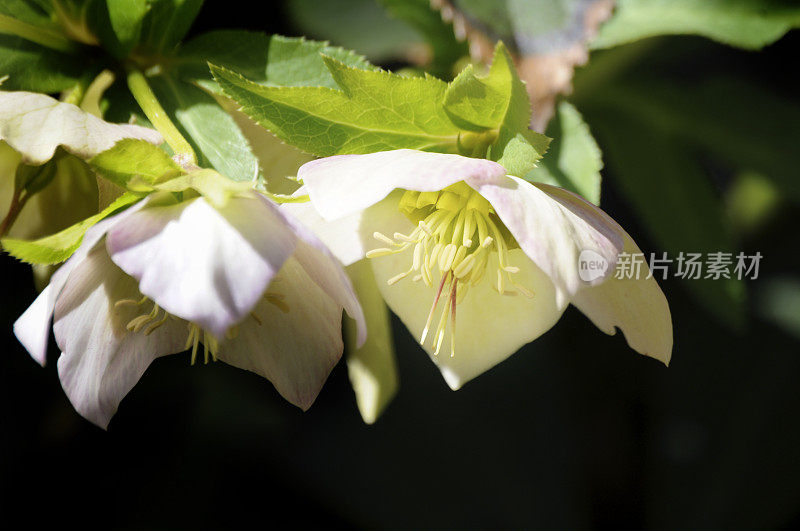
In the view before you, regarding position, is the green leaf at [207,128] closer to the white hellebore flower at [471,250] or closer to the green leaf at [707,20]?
the white hellebore flower at [471,250]

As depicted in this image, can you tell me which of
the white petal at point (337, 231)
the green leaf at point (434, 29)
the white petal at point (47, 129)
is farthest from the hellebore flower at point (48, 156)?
the green leaf at point (434, 29)

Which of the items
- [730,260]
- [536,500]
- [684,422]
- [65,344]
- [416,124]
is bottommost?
[536,500]

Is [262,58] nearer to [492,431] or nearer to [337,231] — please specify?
[337,231]

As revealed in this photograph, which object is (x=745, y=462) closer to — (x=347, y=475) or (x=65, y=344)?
(x=347, y=475)

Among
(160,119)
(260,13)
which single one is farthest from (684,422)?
(160,119)

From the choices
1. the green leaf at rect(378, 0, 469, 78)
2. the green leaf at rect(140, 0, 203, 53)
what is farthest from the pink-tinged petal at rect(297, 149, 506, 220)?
the green leaf at rect(378, 0, 469, 78)
